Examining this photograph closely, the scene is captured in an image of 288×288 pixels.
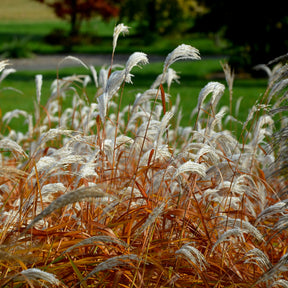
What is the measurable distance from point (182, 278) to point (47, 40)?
73.4ft

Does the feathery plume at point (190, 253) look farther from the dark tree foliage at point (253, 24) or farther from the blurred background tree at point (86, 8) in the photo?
the blurred background tree at point (86, 8)

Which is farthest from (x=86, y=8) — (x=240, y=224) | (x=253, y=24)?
(x=240, y=224)

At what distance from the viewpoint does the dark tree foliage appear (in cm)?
1227

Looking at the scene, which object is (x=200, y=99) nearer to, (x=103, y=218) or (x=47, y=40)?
(x=103, y=218)

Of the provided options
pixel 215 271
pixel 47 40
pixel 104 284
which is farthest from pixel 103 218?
pixel 47 40

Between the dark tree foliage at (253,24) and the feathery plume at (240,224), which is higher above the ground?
the dark tree foliage at (253,24)

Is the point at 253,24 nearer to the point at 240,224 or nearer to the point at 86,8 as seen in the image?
the point at 86,8

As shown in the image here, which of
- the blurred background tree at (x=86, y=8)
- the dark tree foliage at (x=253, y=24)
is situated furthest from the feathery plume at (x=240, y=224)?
the blurred background tree at (x=86, y=8)

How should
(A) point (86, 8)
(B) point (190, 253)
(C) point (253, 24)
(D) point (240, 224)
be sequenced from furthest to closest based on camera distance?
(A) point (86, 8)
(C) point (253, 24)
(D) point (240, 224)
(B) point (190, 253)

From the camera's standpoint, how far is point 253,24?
489 inches

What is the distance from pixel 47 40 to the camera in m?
23.2

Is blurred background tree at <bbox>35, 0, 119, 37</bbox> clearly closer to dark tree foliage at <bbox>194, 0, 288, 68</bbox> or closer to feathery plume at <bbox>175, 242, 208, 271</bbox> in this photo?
dark tree foliage at <bbox>194, 0, 288, 68</bbox>

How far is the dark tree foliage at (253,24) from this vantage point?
40.2ft

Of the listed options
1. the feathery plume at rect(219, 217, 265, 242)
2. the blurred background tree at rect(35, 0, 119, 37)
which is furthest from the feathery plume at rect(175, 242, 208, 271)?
the blurred background tree at rect(35, 0, 119, 37)
